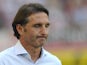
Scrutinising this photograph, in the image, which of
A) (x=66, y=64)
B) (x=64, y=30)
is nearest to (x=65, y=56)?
(x=66, y=64)

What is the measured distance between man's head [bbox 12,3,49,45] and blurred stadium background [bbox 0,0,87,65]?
5.31 meters

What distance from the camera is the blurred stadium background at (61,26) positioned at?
9.20 m

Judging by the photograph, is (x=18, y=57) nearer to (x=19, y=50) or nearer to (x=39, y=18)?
(x=19, y=50)

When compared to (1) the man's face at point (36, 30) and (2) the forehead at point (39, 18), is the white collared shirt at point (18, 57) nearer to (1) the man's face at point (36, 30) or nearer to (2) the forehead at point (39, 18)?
(1) the man's face at point (36, 30)

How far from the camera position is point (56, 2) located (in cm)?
1019

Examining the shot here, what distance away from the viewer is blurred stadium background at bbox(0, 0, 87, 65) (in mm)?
9203

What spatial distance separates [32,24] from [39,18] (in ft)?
0.24

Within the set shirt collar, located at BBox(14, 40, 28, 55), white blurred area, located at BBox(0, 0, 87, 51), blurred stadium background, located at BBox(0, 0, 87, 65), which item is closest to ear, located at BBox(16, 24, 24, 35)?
shirt collar, located at BBox(14, 40, 28, 55)

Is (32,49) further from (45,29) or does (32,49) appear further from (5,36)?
(5,36)

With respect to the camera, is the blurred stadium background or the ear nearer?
the ear

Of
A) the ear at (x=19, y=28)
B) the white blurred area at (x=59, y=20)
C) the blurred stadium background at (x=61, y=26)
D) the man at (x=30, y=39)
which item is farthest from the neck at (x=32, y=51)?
the white blurred area at (x=59, y=20)

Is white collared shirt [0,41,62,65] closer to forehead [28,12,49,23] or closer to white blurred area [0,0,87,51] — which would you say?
forehead [28,12,49,23]

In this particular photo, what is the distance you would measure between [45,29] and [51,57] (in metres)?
0.32

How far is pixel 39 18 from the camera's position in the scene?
3.38 meters
